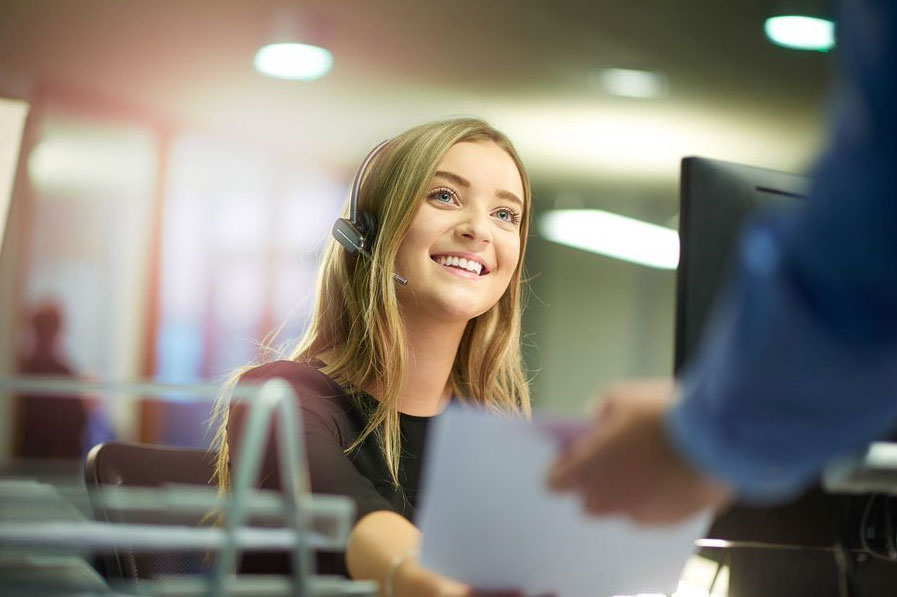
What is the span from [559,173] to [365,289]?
435cm

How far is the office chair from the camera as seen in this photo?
4.15 ft

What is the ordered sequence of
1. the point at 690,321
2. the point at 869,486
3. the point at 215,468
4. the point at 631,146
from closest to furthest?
the point at 869,486 → the point at 690,321 → the point at 215,468 → the point at 631,146

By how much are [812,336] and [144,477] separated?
3.57 feet

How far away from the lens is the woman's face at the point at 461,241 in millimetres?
1452

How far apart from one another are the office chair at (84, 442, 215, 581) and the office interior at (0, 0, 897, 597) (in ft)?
8.25

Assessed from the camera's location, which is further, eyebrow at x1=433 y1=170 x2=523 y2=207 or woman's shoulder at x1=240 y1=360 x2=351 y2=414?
eyebrow at x1=433 y1=170 x2=523 y2=207

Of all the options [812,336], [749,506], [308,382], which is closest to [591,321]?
[308,382]

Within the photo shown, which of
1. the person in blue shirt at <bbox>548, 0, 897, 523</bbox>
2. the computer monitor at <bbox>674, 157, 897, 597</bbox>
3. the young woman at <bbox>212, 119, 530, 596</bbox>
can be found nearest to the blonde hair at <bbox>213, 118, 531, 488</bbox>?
the young woman at <bbox>212, 119, 530, 596</bbox>

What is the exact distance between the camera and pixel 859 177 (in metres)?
0.43

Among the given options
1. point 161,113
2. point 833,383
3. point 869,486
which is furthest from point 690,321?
point 161,113

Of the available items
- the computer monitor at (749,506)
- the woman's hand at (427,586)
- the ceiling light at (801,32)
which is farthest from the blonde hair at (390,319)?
the ceiling light at (801,32)

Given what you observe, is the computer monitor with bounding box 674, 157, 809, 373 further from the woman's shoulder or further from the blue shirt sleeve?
the blue shirt sleeve

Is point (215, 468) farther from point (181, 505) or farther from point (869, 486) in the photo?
point (181, 505)

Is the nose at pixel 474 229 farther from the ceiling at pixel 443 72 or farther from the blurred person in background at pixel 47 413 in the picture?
the blurred person in background at pixel 47 413
